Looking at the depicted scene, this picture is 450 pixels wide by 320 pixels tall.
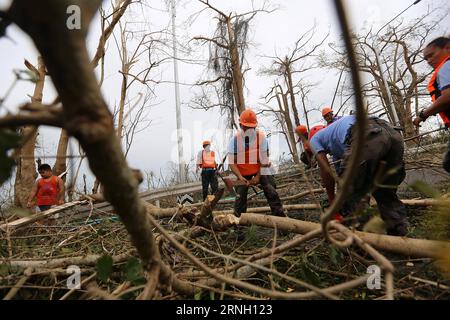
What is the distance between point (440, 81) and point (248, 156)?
2.19 metres

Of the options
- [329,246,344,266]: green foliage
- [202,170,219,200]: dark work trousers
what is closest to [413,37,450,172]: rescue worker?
[329,246,344,266]: green foliage

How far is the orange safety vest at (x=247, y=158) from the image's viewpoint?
13.3ft

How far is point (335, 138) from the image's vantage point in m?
3.21

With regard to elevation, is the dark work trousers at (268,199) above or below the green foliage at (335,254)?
above

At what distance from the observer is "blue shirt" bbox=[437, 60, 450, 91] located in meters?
2.39

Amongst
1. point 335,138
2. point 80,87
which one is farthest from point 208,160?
Result: point 80,87

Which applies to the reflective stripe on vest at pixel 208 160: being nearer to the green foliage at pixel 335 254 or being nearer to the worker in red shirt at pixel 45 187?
Answer: the worker in red shirt at pixel 45 187

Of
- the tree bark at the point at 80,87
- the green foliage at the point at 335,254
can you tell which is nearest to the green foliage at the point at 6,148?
the tree bark at the point at 80,87

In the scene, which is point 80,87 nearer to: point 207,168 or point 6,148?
point 6,148

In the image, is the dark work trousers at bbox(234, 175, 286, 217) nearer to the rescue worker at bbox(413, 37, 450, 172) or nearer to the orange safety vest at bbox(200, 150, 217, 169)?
the rescue worker at bbox(413, 37, 450, 172)

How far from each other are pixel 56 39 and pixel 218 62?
16.4 metres

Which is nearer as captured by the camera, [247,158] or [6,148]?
[6,148]

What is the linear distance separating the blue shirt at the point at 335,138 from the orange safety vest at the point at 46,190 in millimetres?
4441
